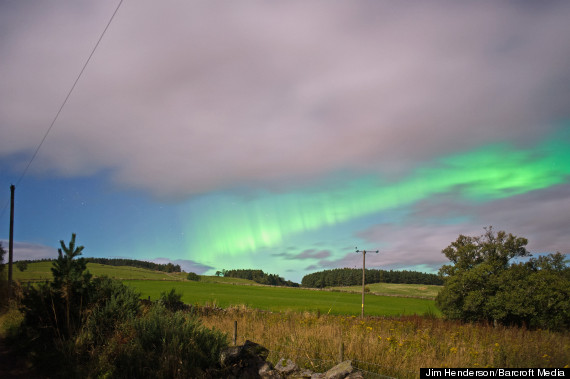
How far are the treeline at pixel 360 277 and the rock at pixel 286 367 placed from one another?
10510cm

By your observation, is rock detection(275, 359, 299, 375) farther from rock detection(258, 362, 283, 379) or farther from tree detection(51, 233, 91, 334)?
tree detection(51, 233, 91, 334)

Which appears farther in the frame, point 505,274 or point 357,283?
point 357,283

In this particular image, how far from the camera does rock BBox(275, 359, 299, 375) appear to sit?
8922 millimetres

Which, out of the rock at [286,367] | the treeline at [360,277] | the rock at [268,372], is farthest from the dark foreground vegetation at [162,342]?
the treeline at [360,277]

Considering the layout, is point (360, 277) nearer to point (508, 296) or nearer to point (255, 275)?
point (255, 275)

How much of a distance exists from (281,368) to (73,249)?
8117 mm

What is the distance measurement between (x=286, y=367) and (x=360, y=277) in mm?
112831

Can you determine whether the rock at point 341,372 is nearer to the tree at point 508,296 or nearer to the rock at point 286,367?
the rock at point 286,367

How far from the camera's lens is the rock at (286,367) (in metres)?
8.92

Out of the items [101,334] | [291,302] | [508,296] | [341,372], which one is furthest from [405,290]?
[341,372]

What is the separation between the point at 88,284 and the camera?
1280cm

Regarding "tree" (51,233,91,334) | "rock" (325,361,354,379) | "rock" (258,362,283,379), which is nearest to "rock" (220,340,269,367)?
"rock" (258,362,283,379)

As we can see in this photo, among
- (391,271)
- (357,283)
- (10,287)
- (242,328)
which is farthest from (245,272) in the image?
(242,328)

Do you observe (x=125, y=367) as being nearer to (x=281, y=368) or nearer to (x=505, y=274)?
(x=281, y=368)
